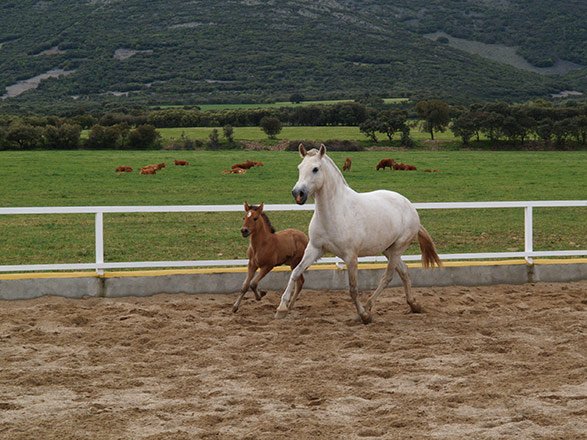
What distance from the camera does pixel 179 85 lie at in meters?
149

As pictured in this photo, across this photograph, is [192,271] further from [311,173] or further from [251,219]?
[311,173]

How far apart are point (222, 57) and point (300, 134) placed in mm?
99377

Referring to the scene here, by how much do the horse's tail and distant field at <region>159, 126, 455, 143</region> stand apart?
47917 mm

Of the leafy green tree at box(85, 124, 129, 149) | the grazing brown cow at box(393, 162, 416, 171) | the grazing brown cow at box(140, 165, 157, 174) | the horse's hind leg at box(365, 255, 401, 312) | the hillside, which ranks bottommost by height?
the grazing brown cow at box(393, 162, 416, 171)

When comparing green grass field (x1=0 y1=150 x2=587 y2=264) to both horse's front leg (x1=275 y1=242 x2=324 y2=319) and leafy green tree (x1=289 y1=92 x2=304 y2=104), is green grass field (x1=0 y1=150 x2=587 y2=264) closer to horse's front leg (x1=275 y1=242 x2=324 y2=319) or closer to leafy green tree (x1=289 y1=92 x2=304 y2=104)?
horse's front leg (x1=275 y1=242 x2=324 y2=319)

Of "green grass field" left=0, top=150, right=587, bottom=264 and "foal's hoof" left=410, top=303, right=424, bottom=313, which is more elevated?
"foal's hoof" left=410, top=303, right=424, bottom=313

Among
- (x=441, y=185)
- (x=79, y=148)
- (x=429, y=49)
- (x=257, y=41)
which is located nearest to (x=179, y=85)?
(x=257, y=41)

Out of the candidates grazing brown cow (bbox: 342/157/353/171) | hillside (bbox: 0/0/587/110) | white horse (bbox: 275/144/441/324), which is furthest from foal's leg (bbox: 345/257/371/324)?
hillside (bbox: 0/0/587/110)

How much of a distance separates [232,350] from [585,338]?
346cm

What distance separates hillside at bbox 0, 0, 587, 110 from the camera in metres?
147

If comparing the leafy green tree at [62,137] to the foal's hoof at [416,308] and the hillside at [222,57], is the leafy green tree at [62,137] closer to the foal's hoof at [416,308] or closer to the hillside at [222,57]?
the foal's hoof at [416,308]

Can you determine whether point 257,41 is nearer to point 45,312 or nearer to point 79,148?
point 79,148

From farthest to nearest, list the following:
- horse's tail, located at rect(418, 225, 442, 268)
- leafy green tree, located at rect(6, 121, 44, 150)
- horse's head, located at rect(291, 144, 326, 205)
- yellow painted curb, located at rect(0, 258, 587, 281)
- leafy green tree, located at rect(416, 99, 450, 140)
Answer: leafy green tree, located at rect(416, 99, 450, 140) → leafy green tree, located at rect(6, 121, 44, 150) → yellow painted curb, located at rect(0, 258, 587, 281) → horse's tail, located at rect(418, 225, 442, 268) → horse's head, located at rect(291, 144, 326, 205)

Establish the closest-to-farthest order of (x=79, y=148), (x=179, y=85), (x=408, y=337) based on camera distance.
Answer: (x=408, y=337), (x=79, y=148), (x=179, y=85)
